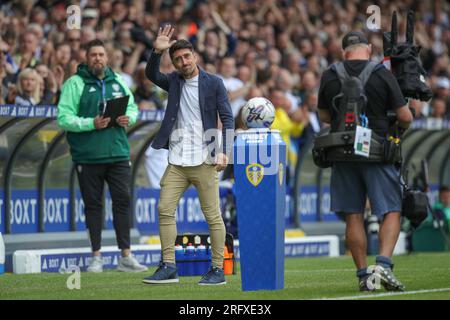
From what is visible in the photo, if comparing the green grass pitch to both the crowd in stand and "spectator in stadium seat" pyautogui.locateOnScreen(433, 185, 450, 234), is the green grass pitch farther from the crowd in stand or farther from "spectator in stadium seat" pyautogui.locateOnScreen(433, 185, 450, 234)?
"spectator in stadium seat" pyautogui.locateOnScreen(433, 185, 450, 234)

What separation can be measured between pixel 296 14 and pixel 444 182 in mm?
5670

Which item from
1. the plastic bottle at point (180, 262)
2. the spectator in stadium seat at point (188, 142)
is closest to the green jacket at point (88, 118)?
the plastic bottle at point (180, 262)

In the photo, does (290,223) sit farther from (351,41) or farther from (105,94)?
(351,41)

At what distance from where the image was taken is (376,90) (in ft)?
34.2

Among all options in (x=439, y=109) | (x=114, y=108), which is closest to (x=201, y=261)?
(x=114, y=108)

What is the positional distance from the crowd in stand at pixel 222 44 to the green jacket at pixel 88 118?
1749 mm

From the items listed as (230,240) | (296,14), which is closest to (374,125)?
(230,240)

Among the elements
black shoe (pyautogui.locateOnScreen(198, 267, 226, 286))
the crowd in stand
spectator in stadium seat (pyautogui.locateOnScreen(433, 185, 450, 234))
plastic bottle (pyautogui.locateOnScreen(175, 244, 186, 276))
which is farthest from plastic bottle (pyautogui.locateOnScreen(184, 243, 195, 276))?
spectator in stadium seat (pyautogui.locateOnScreen(433, 185, 450, 234))

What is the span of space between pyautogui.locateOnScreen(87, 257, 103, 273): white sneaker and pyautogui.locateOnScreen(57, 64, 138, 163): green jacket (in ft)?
3.80

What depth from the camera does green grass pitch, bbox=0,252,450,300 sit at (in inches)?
399

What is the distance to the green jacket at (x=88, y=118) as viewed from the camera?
14031mm

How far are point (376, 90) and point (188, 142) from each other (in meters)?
2.05

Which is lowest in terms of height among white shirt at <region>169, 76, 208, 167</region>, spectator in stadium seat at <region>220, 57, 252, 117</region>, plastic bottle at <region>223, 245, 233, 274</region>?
plastic bottle at <region>223, 245, 233, 274</region>

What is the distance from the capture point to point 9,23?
1741cm
